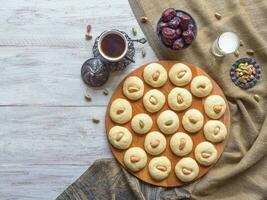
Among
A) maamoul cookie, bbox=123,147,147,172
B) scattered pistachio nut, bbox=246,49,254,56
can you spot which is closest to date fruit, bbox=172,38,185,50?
scattered pistachio nut, bbox=246,49,254,56

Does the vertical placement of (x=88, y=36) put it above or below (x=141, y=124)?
above

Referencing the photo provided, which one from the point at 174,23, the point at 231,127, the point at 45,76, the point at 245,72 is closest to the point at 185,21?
the point at 174,23

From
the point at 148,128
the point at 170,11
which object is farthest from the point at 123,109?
the point at 170,11

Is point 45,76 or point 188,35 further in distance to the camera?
point 45,76

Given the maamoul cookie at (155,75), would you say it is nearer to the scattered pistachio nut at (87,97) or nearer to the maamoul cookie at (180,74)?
the maamoul cookie at (180,74)

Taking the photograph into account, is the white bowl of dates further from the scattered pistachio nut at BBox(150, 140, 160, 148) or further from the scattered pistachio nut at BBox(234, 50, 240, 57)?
the scattered pistachio nut at BBox(150, 140, 160, 148)

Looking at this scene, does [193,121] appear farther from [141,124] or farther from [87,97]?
[87,97]
